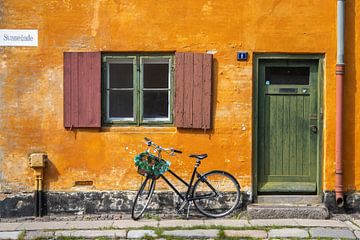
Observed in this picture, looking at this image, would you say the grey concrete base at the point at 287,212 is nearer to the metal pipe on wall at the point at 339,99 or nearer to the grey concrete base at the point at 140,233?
the metal pipe on wall at the point at 339,99

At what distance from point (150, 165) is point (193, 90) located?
134 cm

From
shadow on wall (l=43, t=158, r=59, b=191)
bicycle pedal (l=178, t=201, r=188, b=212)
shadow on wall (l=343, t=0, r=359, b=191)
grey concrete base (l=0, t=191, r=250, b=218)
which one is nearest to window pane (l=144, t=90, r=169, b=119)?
grey concrete base (l=0, t=191, r=250, b=218)

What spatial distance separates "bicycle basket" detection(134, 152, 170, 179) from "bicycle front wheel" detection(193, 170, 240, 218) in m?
0.65

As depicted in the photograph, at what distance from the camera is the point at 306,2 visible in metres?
7.54

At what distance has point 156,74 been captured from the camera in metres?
7.71

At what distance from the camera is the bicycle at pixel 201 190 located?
7332 mm

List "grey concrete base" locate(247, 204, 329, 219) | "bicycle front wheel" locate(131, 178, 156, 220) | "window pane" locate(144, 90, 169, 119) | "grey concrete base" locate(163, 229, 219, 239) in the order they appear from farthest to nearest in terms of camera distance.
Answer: "window pane" locate(144, 90, 169, 119) < "grey concrete base" locate(247, 204, 329, 219) < "bicycle front wheel" locate(131, 178, 156, 220) < "grey concrete base" locate(163, 229, 219, 239)

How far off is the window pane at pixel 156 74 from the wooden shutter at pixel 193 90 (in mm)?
245

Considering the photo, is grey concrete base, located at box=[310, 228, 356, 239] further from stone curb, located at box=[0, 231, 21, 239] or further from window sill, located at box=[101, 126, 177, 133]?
stone curb, located at box=[0, 231, 21, 239]

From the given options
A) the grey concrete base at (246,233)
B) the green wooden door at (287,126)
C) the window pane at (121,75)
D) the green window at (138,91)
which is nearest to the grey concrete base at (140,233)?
the grey concrete base at (246,233)

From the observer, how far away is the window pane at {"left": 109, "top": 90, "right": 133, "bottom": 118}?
773 centimetres

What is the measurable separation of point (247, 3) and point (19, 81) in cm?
374

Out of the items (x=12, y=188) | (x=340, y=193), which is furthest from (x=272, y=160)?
(x=12, y=188)

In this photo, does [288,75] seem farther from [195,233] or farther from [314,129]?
[195,233]
